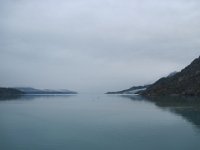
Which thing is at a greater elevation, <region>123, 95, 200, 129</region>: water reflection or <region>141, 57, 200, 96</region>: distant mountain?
<region>141, 57, 200, 96</region>: distant mountain

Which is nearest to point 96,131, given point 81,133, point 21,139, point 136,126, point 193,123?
point 81,133

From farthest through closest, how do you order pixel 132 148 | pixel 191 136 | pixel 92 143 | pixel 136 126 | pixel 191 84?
pixel 191 84, pixel 136 126, pixel 191 136, pixel 92 143, pixel 132 148

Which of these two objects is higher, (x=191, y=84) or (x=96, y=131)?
(x=191, y=84)

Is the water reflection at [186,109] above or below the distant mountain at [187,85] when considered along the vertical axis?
below

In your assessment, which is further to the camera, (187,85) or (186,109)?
(187,85)

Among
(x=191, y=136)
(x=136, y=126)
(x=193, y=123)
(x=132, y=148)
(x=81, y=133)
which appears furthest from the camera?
(x=193, y=123)

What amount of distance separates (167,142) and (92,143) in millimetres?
6289

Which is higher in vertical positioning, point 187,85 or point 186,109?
point 187,85

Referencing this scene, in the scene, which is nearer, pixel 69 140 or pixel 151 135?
pixel 69 140

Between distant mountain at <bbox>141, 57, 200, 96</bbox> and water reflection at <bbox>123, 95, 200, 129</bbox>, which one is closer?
water reflection at <bbox>123, 95, 200, 129</bbox>

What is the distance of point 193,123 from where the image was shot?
43.8 meters

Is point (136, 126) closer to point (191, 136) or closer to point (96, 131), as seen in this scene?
point (96, 131)

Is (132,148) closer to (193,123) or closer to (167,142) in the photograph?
(167,142)

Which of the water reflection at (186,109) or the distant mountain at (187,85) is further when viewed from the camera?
the distant mountain at (187,85)
